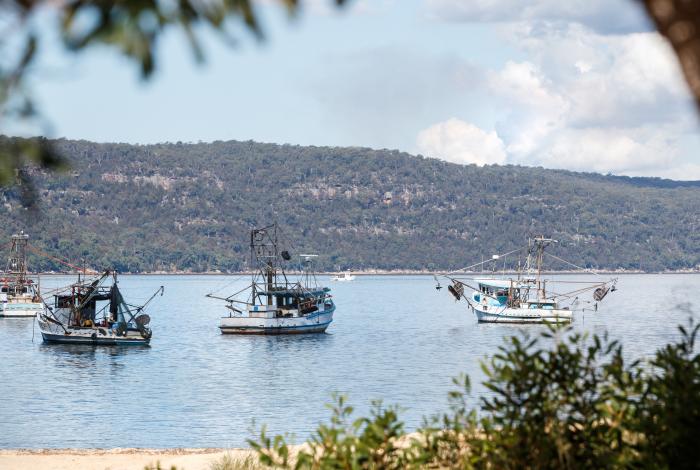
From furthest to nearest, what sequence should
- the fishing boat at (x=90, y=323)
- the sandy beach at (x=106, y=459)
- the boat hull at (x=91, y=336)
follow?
1. the boat hull at (x=91, y=336)
2. the fishing boat at (x=90, y=323)
3. the sandy beach at (x=106, y=459)

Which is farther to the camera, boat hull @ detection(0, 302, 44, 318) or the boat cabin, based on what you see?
boat hull @ detection(0, 302, 44, 318)

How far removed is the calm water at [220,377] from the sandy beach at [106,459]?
2.19 m

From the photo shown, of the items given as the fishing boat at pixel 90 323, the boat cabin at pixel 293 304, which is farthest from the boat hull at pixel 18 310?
the fishing boat at pixel 90 323

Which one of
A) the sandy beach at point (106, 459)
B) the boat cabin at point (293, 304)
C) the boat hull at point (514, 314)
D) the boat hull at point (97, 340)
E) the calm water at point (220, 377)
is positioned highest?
the boat cabin at point (293, 304)

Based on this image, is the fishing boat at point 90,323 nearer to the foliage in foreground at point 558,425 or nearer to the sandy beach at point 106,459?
the sandy beach at point 106,459

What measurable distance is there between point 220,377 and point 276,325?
853 inches

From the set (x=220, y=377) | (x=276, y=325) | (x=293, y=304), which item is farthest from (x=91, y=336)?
(x=293, y=304)

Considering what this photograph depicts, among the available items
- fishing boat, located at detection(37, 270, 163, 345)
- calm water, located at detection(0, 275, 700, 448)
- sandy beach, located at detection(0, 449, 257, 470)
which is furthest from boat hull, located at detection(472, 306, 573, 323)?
sandy beach, located at detection(0, 449, 257, 470)

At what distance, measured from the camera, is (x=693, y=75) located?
12.1 ft

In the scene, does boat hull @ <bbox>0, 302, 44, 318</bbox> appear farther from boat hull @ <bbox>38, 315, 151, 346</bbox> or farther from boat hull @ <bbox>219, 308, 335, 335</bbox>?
boat hull @ <bbox>38, 315, 151, 346</bbox>

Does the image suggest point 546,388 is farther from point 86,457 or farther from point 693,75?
point 86,457

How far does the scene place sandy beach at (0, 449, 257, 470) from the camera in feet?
66.1

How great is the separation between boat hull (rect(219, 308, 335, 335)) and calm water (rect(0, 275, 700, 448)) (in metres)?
0.79

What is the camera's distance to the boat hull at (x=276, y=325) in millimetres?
74812
